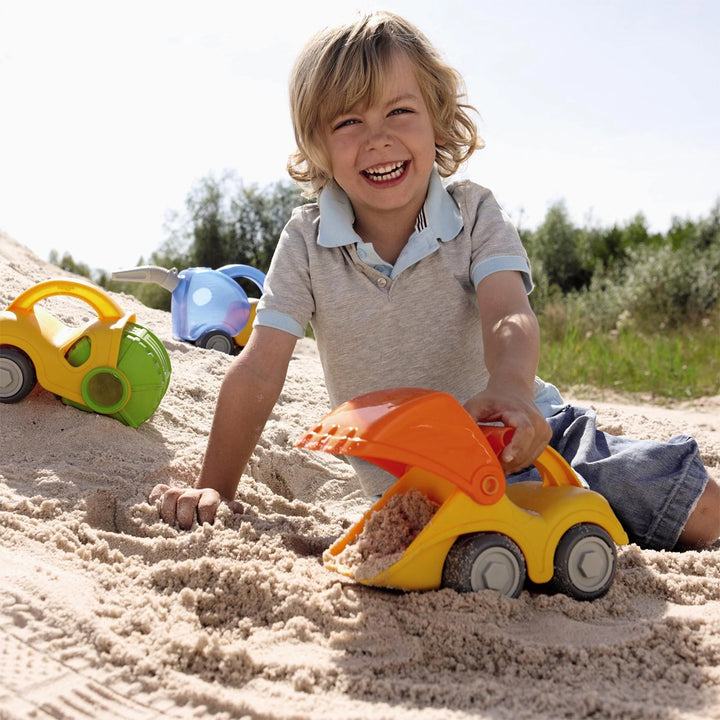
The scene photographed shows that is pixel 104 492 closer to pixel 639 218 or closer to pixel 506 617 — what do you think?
pixel 506 617

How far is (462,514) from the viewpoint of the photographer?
1332 mm

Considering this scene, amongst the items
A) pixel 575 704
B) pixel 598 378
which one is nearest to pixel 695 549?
pixel 575 704

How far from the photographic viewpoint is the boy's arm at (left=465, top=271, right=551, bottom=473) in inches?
54.7

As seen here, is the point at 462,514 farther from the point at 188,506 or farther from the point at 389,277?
the point at 389,277

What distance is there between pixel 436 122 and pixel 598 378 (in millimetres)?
3501

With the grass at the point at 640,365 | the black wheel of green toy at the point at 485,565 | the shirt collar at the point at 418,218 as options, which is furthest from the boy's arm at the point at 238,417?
the grass at the point at 640,365

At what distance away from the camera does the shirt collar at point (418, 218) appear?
196 cm

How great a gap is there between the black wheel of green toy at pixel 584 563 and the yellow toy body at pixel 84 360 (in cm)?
142

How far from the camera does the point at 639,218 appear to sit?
1170cm

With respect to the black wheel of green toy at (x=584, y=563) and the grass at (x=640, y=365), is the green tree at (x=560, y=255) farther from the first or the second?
the black wheel of green toy at (x=584, y=563)

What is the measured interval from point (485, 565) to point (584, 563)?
20cm

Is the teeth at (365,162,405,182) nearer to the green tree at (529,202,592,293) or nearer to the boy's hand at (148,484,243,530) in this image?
the boy's hand at (148,484,243,530)

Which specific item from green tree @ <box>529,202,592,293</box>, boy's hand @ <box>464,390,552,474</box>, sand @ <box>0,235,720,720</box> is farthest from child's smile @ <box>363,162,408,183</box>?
green tree @ <box>529,202,592,293</box>

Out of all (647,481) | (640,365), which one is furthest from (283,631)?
(640,365)
